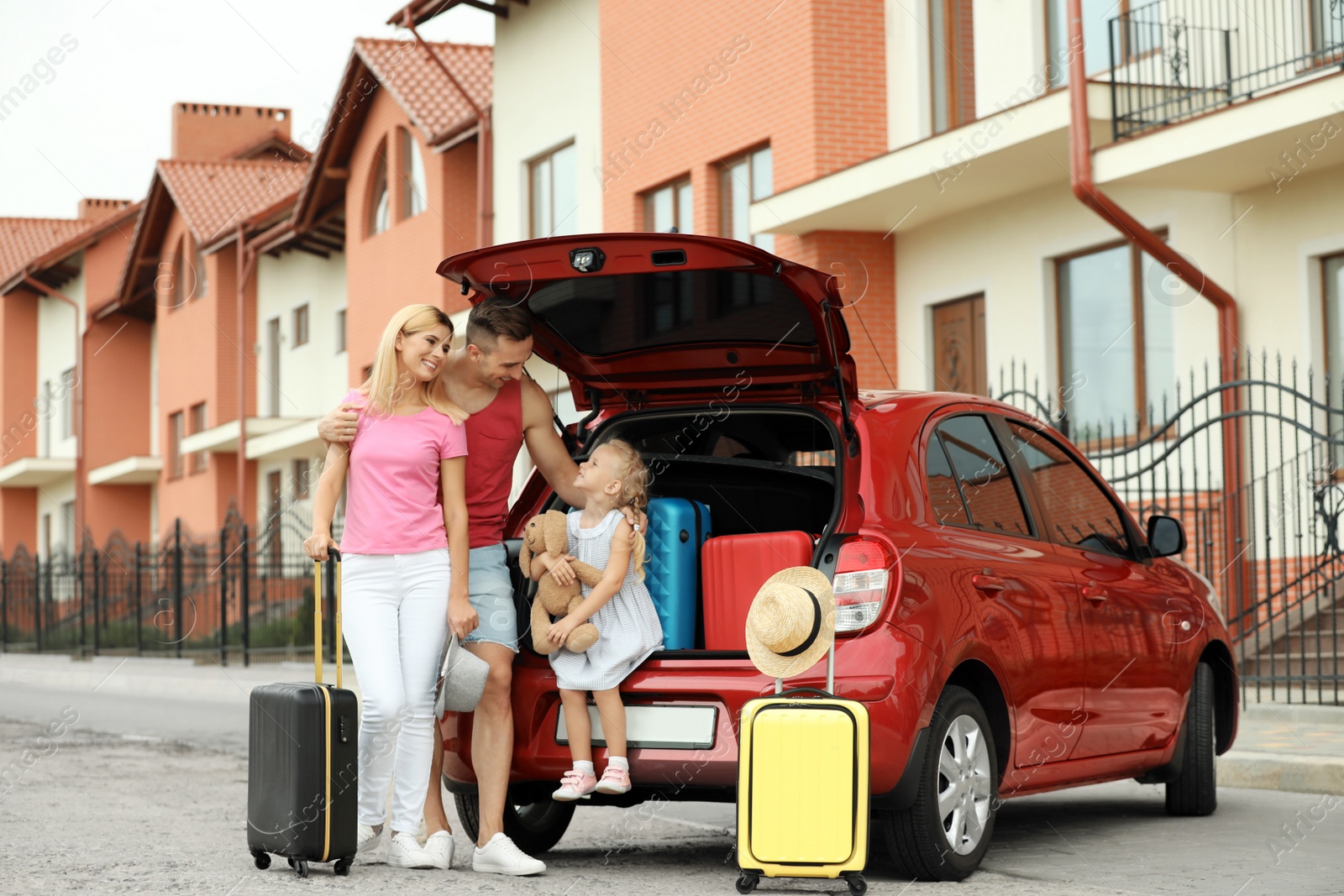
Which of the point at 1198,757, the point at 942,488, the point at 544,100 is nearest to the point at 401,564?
the point at 942,488

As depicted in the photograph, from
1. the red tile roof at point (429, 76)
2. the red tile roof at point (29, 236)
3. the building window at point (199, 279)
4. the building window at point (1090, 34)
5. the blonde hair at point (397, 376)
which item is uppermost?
the red tile roof at point (29, 236)

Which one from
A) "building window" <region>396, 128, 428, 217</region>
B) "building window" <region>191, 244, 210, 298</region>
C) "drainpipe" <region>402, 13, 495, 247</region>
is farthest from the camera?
"building window" <region>191, 244, 210, 298</region>

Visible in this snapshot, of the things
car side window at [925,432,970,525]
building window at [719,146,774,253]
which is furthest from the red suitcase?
building window at [719,146,774,253]

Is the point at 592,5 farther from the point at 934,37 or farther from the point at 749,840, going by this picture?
the point at 749,840

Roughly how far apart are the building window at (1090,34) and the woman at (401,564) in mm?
11007

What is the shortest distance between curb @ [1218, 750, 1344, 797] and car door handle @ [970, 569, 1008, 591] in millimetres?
3453

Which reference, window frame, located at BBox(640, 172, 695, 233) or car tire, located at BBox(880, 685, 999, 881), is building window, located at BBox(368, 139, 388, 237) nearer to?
window frame, located at BBox(640, 172, 695, 233)

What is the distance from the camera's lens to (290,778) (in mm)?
5504

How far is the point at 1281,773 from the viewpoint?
8.68m

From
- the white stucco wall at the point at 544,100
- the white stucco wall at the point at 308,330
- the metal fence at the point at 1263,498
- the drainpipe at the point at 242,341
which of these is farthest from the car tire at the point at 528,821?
the drainpipe at the point at 242,341

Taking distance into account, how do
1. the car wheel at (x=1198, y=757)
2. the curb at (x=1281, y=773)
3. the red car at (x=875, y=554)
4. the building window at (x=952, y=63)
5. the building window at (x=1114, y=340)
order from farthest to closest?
the building window at (x=952, y=63)
the building window at (x=1114, y=340)
the curb at (x=1281, y=773)
the car wheel at (x=1198, y=757)
the red car at (x=875, y=554)

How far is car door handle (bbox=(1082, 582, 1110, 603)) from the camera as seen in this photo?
6.53m

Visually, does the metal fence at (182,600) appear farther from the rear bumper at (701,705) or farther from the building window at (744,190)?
the rear bumper at (701,705)

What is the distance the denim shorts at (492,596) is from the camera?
19.5 ft
